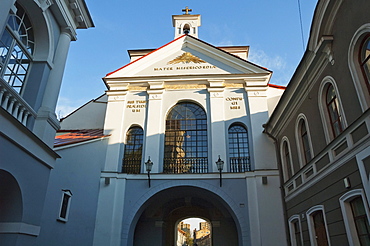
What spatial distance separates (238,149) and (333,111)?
6.53m

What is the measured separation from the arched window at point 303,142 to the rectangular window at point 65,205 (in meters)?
8.57

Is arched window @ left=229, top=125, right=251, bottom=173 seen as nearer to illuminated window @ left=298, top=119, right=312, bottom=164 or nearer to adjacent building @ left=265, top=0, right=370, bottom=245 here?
adjacent building @ left=265, top=0, right=370, bottom=245

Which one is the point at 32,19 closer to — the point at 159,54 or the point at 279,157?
the point at 159,54

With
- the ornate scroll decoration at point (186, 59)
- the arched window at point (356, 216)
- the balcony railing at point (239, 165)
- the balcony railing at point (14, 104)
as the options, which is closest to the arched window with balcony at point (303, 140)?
the arched window at point (356, 216)

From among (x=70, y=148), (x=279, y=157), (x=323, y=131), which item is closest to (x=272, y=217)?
(x=279, y=157)

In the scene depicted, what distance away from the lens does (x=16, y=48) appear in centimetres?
740

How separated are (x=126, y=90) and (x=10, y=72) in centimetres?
886

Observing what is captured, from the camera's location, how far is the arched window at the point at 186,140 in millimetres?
14180

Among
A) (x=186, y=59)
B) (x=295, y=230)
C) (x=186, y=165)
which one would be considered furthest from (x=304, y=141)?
(x=186, y=59)

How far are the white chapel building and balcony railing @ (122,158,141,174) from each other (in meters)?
0.05

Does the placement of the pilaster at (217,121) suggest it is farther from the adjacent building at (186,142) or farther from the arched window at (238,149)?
the arched window at (238,149)

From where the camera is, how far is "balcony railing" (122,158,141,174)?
14.2 meters

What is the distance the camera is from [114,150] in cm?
1442

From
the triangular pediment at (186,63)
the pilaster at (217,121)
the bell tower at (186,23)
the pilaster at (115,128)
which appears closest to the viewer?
the pilaster at (217,121)
